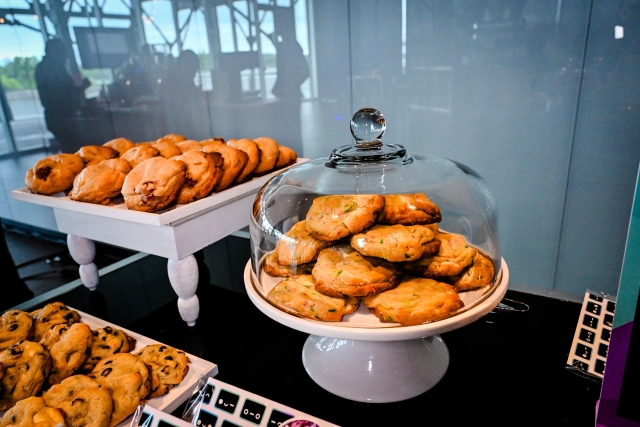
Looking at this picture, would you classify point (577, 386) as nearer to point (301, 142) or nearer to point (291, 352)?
point (291, 352)

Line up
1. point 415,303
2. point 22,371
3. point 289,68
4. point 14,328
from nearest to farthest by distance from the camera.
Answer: point 415,303
point 22,371
point 14,328
point 289,68

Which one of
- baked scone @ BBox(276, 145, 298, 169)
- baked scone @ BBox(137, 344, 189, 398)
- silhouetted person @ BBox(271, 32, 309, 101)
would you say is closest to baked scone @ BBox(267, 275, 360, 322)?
baked scone @ BBox(137, 344, 189, 398)

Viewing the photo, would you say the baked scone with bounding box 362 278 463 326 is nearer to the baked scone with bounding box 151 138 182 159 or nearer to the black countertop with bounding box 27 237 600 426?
the black countertop with bounding box 27 237 600 426

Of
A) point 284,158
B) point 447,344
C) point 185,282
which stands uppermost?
point 284,158

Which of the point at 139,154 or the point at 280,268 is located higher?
the point at 139,154

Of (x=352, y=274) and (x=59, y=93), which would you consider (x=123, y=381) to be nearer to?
(x=352, y=274)

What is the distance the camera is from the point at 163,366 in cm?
89

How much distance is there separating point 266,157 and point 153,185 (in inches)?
15.1

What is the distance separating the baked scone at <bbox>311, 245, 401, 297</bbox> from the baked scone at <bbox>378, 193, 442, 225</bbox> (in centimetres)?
8

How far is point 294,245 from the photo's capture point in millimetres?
846

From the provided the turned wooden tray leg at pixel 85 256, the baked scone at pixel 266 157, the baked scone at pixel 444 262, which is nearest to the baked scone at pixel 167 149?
the baked scone at pixel 266 157

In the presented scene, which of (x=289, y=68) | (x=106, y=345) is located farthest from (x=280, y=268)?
(x=289, y=68)

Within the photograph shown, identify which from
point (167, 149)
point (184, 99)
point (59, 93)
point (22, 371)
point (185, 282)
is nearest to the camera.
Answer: point (22, 371)

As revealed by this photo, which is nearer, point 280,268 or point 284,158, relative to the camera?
point 280,268
